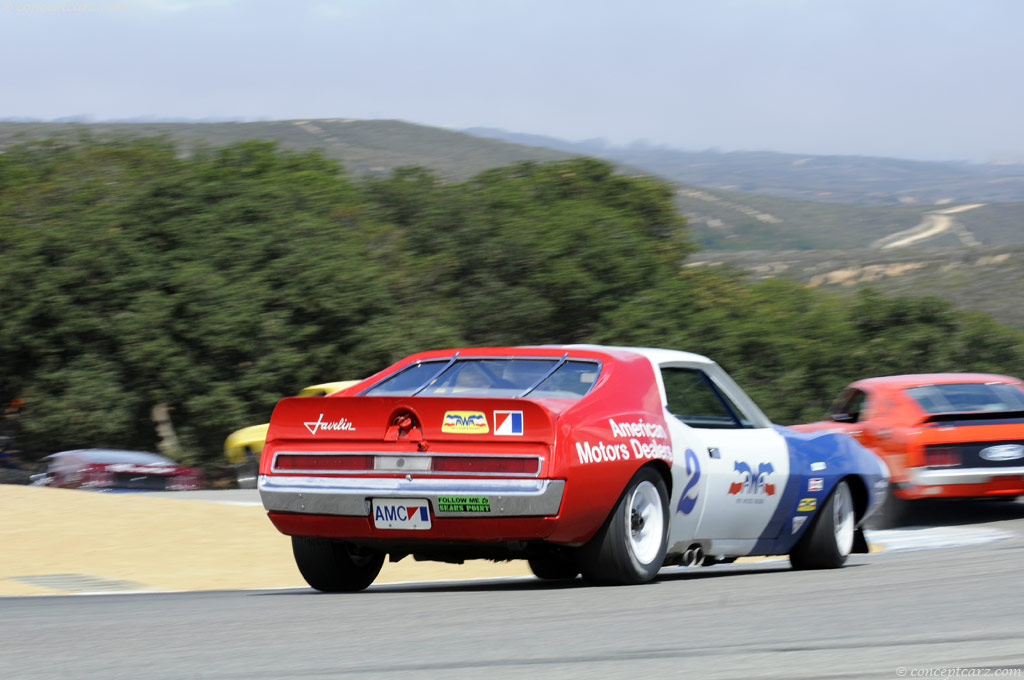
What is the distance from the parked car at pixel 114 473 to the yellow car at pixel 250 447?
120 cm

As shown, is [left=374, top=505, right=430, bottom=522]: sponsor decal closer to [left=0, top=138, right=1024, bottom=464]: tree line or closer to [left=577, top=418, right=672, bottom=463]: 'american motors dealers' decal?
[left=577, top=418, right=672, bottom=463]: 'american motors dealers' decal

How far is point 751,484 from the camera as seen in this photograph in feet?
25.9

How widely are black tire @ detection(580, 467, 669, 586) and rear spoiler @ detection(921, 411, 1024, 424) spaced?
6.58 m

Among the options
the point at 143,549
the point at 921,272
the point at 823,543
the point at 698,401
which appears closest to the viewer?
the point at 698,401

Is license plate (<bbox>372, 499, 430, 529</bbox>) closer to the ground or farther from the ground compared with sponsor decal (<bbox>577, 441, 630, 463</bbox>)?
closer to the ground

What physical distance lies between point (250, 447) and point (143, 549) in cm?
1168

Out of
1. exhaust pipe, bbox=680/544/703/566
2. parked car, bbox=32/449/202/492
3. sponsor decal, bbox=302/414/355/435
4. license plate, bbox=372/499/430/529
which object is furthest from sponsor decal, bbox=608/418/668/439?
parked car, bbox=32/449/202/492

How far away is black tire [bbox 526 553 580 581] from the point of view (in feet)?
23.4

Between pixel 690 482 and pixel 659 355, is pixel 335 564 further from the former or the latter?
pixel 659 355

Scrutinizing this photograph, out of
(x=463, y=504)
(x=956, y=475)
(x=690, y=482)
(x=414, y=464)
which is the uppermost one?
(x=414, y=464)

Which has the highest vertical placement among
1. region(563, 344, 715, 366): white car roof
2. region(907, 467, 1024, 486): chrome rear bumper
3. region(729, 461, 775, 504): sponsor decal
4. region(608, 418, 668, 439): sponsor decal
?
region(563, 344, 715, 366): white car roof

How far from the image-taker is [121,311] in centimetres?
2922

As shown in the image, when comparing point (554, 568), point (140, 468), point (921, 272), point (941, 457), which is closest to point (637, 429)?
point (554, 568)

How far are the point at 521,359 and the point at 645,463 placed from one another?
0.99 m
